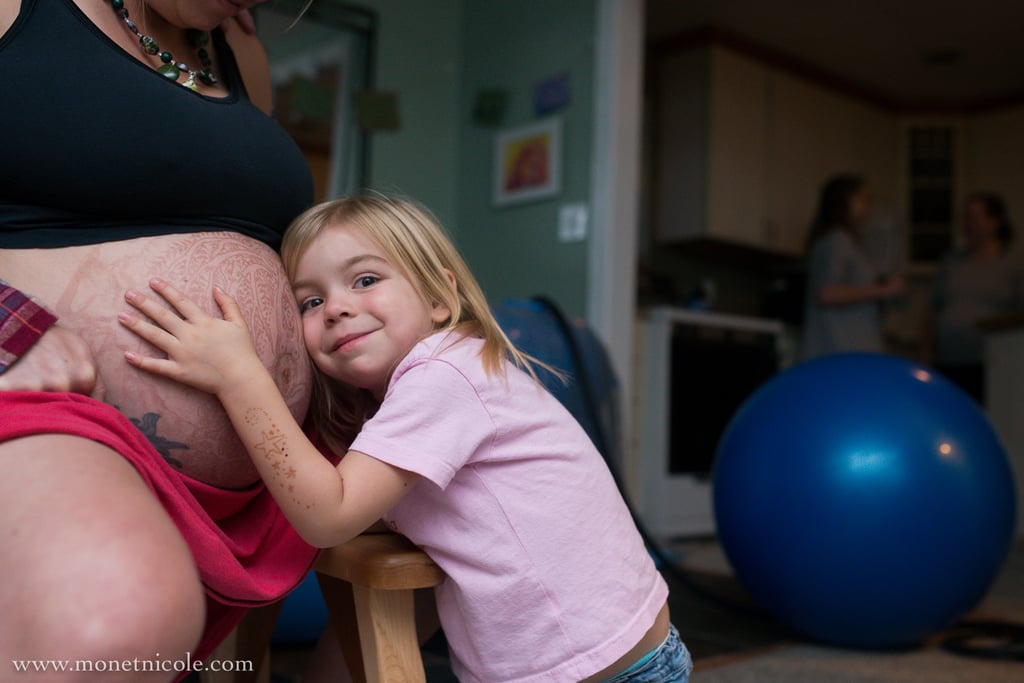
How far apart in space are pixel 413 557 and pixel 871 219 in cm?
478

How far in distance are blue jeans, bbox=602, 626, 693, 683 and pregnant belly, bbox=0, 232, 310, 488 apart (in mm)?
455

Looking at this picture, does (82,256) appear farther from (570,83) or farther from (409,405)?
(570,83)

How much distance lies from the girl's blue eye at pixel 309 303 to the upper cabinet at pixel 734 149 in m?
3.68

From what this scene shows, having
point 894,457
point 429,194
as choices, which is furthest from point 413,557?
point 429,194

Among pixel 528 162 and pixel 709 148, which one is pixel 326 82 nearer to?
pixel 528 162

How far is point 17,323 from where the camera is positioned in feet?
2.53

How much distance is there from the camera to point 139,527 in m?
0.66

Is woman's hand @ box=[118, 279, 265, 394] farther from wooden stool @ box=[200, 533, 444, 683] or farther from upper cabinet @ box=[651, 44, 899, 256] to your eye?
upper cabinet @ box=[651, 44, 899, 256]

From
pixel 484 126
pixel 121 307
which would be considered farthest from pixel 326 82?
pixel 121 307

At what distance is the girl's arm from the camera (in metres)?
0.81

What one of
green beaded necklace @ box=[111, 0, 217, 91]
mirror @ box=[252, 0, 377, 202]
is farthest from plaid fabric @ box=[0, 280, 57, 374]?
mirror @ box=[252, 0, 377, 202]

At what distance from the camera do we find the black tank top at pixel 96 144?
2.76 ft

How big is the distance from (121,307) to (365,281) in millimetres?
254

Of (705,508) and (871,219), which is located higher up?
(871,219)
